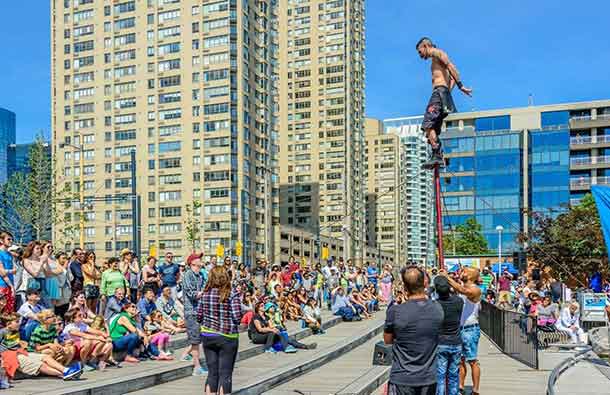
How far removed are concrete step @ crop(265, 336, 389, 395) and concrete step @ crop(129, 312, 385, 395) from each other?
0.15 metres

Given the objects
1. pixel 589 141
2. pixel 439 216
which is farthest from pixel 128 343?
pixel 589 141

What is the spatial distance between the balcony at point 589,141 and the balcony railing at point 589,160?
141 centimetres

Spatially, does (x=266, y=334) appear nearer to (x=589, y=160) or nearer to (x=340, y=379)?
(x=340, y=379)

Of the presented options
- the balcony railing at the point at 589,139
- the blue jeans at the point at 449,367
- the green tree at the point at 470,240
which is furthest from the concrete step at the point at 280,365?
the balcony railing at the point at 589,139

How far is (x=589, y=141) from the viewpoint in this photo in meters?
86.8

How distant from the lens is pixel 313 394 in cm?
1089

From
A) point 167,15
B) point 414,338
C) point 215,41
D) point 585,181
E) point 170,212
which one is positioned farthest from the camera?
point 167,15

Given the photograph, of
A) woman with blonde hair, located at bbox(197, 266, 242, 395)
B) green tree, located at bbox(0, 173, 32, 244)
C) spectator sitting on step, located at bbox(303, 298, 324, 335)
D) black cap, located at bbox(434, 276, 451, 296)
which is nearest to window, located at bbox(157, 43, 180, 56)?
green tree, located at bbox(0, 173, 32, 244)

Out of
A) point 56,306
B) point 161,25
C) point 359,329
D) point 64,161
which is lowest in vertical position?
point 359,329

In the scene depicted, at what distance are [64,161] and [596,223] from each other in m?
72.8

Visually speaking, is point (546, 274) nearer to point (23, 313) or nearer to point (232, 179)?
point (23, 313)

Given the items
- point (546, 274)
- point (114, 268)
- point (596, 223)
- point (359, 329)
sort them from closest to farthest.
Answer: point (114, 268), point (359, 329), point (546, 274), point (596, 223)

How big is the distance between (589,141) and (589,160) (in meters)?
2.48

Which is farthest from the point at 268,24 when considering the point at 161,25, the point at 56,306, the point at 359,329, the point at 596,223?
the point at 56,306
